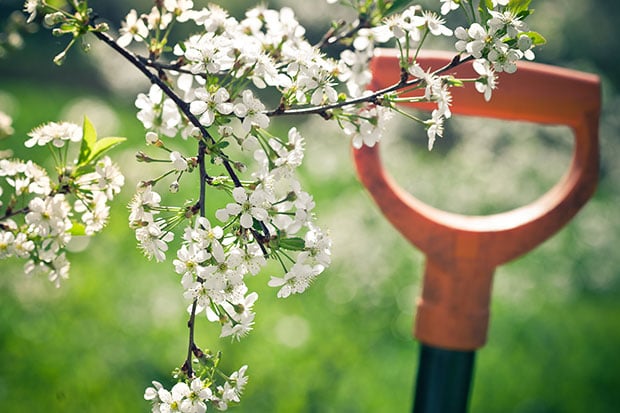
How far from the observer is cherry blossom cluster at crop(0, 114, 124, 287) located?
2.22 ft

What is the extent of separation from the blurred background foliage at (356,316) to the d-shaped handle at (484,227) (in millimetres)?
604

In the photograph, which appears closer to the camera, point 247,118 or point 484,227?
point 247,118

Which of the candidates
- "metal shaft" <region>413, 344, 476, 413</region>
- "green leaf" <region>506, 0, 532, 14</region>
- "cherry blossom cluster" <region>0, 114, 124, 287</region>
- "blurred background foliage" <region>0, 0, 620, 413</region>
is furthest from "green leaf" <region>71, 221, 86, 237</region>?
"metal shaft" <region>413, 344, 476, 413</region>

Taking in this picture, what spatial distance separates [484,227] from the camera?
1089mm

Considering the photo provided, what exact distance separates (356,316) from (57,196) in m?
1.76

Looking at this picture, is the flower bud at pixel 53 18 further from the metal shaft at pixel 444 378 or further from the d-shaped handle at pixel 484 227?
the metal shaft at pixel 444 378

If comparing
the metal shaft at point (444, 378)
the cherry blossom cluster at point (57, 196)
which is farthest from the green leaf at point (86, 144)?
the metal shaft at point (444, 378)

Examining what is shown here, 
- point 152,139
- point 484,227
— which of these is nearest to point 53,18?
point 152,139

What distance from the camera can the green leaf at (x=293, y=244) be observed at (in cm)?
62

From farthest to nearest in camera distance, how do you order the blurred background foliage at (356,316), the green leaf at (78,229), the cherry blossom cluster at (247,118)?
the blurred background foliage at (356,316) < the green leaf at (78,229) < the cherry blossom cluster at (247,118)

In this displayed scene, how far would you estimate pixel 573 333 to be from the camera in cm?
232

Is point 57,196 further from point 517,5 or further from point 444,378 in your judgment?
point 444,378

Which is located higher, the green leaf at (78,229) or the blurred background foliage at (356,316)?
the green leaf at (78,229)

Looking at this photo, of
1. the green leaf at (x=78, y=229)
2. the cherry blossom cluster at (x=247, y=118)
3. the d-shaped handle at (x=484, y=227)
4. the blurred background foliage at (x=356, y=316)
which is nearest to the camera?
the cherry blossom cluster at (x=247, y=118)
